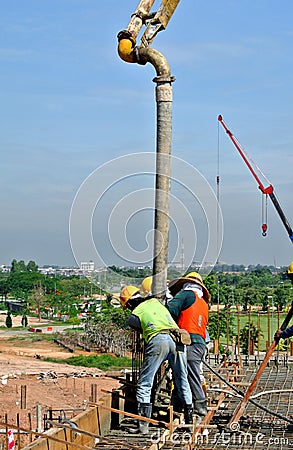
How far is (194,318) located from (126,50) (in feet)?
8.70

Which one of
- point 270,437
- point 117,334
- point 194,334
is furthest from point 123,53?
point 117,334

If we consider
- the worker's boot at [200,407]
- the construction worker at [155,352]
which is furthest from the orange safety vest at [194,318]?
the worker's boot at [200,407]

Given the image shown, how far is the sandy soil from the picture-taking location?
17219mm

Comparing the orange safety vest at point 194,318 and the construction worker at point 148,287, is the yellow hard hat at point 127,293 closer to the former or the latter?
the construction worker at point 148,287

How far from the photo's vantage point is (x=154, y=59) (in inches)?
300

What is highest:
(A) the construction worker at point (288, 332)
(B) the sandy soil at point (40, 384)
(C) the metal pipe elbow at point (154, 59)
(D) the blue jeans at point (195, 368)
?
(C) the metal pipe elbow at point (154, 59)

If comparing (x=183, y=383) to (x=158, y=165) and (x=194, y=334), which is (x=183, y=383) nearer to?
(x=194, y=334)

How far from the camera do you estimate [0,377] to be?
75.6 ft

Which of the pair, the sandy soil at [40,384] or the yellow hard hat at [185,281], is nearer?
the yellow hard hat at [185,281]

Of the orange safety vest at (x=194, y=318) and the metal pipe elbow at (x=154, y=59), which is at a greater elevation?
the metal pipe elbow at (x=154, y=59)

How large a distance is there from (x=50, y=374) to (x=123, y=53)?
59.4ft

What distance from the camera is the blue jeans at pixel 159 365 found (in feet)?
22.3

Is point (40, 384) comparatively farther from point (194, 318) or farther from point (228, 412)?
point (194, 318)

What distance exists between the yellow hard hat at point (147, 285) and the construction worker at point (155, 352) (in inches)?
21.6
